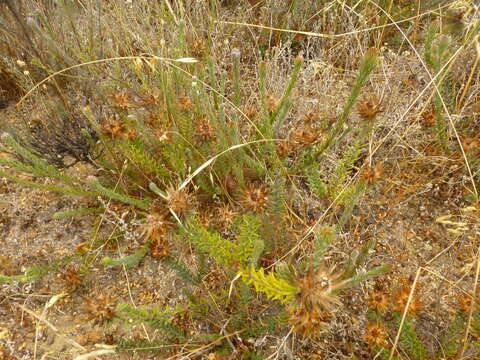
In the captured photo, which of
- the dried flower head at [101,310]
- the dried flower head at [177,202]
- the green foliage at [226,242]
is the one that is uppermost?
the dried flower head at [177,202]

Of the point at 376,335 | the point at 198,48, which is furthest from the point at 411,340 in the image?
the point at 198,48

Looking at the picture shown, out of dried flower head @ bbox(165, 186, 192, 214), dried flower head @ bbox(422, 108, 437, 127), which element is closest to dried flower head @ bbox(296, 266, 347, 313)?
dried flower head @ bbox(165, 186, 192, 214)

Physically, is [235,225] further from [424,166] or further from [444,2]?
[444,2]

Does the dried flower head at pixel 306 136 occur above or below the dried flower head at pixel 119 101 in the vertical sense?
below

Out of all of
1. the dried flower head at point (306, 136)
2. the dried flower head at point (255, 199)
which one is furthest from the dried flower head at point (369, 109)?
the dried flower head at point (255, 199)

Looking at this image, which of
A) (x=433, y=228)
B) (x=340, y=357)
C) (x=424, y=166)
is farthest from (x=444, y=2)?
(x=340, y=357)

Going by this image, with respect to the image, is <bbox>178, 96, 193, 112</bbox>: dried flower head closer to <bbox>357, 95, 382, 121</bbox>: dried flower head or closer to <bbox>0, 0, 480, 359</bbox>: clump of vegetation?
<bbox>0, 0, 480, 359</bbox>: clump of vegetation

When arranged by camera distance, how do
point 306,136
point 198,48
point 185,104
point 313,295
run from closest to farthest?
point 313,295 < point 306,136 < point 185,104 < point 198,48

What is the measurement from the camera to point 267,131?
1497mm

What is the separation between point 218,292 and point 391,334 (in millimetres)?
693

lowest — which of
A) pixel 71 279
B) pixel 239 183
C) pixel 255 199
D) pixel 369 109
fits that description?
pixel 71 279

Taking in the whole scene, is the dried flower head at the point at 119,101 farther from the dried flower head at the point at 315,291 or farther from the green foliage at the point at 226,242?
the dried flower head at the point at 315,291

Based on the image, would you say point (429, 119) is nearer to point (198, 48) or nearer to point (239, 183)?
point (239, 183)

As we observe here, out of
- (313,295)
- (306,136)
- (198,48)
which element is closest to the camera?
(313,295)
